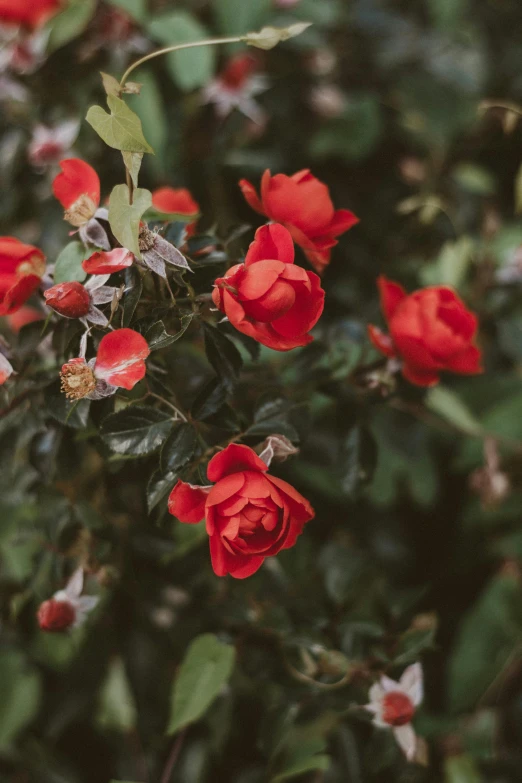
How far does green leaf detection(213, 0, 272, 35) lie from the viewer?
0.93 m

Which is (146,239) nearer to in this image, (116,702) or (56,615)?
(56,615)

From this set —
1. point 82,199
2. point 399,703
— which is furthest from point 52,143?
point 399,703

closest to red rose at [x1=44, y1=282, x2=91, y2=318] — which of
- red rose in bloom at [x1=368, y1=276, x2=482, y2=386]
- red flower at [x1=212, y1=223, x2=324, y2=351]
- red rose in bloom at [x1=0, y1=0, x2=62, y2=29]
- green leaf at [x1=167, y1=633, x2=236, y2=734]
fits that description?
red flower at [x1=212, y1=223, x2=324, y2=351]

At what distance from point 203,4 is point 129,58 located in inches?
9.2

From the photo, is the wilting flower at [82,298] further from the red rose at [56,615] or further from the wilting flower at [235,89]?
the wilting flower at [235,89]

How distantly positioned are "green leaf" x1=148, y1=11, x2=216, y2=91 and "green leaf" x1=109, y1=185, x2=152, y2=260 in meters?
0.50

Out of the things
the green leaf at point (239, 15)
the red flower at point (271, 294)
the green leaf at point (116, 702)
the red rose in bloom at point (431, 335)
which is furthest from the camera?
the green leaf at point (239, 15)

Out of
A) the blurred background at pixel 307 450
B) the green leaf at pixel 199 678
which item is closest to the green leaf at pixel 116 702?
the blurred background at pixel 307 450

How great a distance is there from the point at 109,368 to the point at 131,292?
61mm

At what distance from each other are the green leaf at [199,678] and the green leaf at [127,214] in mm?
415

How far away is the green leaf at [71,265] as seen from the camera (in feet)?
1.69

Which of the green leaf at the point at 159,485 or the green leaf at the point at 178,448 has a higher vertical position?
the green leaf at the point at 178,448

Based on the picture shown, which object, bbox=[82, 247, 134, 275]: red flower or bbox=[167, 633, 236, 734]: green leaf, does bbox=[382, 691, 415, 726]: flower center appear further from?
bbox=[82, 247, 134, 275]: red flower

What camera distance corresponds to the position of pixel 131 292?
49cm
